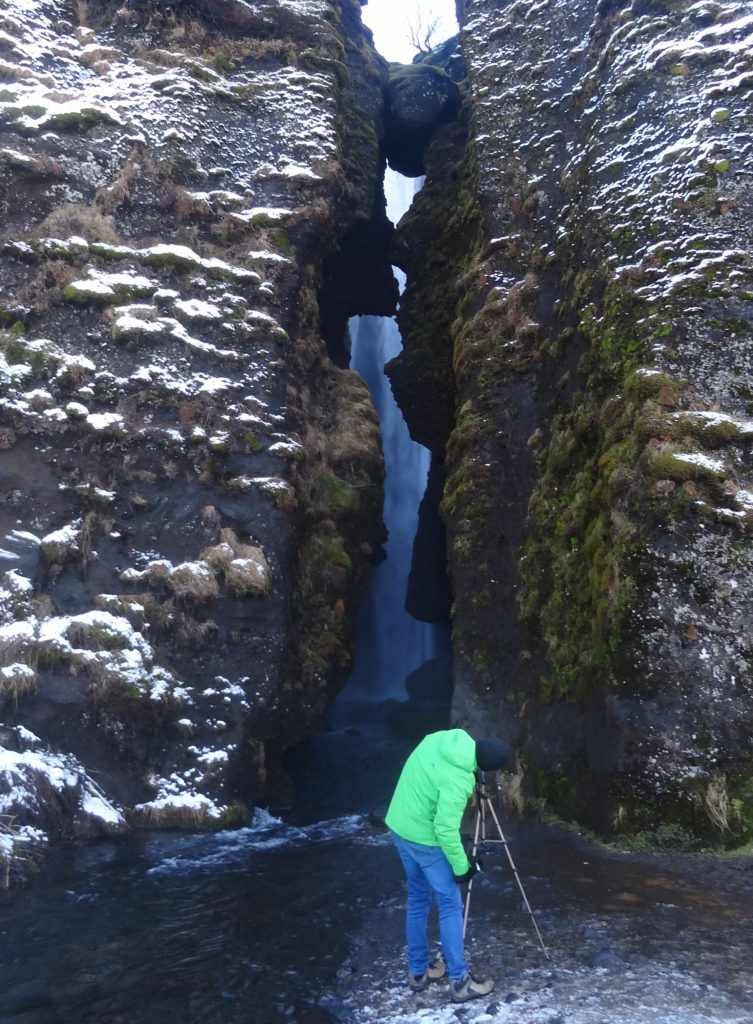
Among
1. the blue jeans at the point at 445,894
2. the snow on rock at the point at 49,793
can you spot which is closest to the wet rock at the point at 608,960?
the blue jeans at the point at 445,894

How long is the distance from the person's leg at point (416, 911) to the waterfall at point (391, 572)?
16.3 meters

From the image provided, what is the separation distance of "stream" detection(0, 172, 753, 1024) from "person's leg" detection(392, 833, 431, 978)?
221 mm

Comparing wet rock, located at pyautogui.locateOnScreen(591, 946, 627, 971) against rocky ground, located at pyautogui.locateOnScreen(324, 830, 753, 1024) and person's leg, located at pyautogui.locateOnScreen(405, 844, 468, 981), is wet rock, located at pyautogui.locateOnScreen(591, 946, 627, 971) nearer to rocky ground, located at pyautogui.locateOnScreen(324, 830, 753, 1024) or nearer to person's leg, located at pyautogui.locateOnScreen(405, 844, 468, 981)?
rocky ground, located at pyautogui.locateOnScreen(324, 830, 753, 1024)

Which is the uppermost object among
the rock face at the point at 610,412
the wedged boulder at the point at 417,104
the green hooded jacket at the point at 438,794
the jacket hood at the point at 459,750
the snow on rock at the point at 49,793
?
the wedged boulder at the point at 417,104

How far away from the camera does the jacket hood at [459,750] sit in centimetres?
504

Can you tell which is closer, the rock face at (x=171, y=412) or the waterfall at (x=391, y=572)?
the rock face at (x=171, y=412)

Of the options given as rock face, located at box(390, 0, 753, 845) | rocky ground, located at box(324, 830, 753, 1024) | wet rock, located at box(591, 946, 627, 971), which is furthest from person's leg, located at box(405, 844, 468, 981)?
rock face, located at box(390, 0, 753, 845)

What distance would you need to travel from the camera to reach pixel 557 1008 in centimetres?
494

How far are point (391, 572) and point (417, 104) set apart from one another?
14245 mm

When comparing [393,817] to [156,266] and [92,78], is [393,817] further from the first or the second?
[92,78]

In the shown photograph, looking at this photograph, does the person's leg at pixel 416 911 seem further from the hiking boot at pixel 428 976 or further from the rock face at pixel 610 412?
the rock face at pixel 610 412

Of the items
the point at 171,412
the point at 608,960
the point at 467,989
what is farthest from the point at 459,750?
the point at 171,412

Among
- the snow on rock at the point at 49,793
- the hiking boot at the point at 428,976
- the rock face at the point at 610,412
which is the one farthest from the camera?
the snow on rock at the point at 49,793

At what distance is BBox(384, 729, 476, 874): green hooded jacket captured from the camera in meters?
4.97
